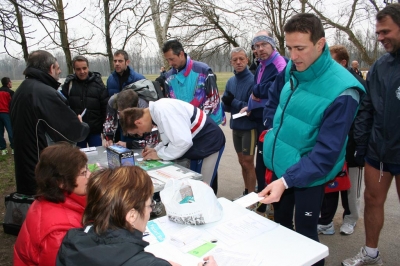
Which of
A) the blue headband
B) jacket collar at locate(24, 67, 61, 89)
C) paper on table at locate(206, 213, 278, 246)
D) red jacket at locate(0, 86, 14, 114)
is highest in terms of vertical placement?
the blue headband

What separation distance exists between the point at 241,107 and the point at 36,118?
2.10 m

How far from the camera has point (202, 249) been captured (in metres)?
1.50

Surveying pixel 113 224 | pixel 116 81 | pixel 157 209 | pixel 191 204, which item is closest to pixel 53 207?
pixel 113 224

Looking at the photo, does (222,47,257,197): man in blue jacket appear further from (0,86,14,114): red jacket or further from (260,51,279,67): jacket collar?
(0,86,14,114): red jacket

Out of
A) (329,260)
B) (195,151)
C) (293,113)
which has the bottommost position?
(329,260)

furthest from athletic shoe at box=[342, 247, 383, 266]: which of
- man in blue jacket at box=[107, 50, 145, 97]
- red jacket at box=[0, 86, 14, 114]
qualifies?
red jacket at box=[0, 86, 14, 114]

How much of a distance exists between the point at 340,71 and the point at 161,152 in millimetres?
1560

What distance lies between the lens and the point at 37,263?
152 cm

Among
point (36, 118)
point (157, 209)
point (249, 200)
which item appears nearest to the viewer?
point (249, 200)

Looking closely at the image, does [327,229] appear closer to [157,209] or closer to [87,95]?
[157,209]

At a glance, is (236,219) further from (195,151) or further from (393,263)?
(393,263)

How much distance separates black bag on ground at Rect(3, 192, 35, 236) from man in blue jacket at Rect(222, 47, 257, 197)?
219 centimetres

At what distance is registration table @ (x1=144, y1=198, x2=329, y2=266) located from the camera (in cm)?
140

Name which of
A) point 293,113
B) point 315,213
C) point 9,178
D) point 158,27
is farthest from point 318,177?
point 158,27
